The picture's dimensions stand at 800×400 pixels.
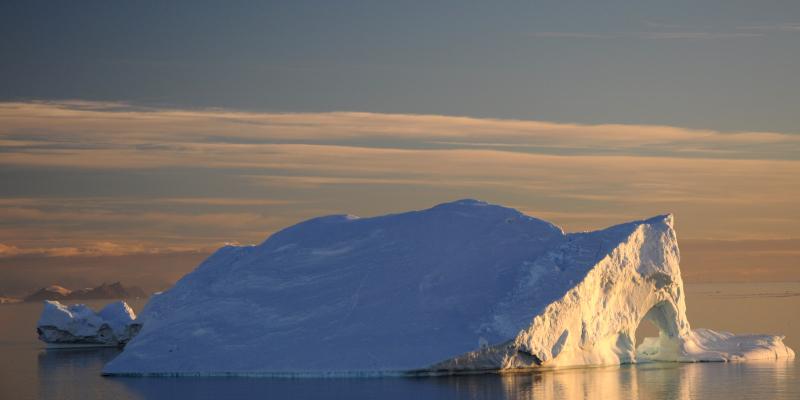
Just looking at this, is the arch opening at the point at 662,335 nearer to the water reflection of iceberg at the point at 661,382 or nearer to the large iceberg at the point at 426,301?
the large iceberg at the point at 426,301

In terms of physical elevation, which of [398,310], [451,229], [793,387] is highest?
[451,229]

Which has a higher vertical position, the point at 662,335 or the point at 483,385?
the point at 662,335

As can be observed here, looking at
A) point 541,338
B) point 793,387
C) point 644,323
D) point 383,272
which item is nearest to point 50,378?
point 383,272

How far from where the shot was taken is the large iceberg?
4450cm

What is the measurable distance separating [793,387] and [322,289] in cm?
1804

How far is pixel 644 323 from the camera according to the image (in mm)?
94375

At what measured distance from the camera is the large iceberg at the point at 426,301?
4450cm

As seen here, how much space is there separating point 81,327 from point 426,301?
3477 cm

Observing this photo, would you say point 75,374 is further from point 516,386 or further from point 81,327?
point 81,327

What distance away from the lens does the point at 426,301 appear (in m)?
46.3

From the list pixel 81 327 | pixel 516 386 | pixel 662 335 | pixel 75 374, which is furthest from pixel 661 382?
pixel 81 327

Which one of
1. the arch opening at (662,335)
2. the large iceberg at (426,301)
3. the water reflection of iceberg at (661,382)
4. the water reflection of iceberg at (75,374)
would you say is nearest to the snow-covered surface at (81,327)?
the water reflection of iceberg at (75,374)

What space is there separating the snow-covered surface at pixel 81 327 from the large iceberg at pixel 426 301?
2128 cm

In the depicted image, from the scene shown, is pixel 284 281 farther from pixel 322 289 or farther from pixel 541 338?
pixel 541 338
